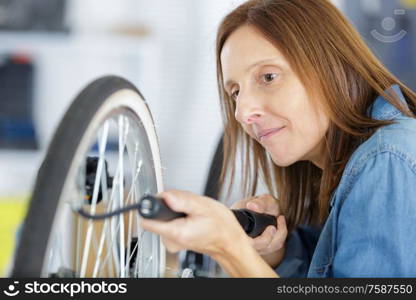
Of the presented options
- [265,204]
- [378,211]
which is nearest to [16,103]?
[265,204]

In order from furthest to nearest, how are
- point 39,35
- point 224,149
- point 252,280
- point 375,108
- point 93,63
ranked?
point 93,63
point 39,35
point 224,149
point 375,108
point 252,280

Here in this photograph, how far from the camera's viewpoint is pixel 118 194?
69 cm

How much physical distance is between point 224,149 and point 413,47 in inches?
64.4

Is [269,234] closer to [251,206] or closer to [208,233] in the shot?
[251,206]

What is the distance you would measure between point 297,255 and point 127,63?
165cm

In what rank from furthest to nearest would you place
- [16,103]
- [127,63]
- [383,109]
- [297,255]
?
[127,63]
[16,103]
[297,255]
[383,109]

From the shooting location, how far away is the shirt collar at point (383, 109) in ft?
2.67

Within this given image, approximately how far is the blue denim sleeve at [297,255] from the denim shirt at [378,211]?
0.30 metres

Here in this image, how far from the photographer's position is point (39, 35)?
90.0 inches

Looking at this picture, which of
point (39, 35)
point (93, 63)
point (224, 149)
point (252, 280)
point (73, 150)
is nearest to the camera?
point (73, 150)

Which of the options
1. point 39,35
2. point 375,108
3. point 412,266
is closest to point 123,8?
point 39,35

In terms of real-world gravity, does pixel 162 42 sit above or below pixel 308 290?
above

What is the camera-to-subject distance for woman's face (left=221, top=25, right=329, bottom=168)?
2.72 feet

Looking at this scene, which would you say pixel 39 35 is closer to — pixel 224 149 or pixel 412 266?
pixel 224 149
